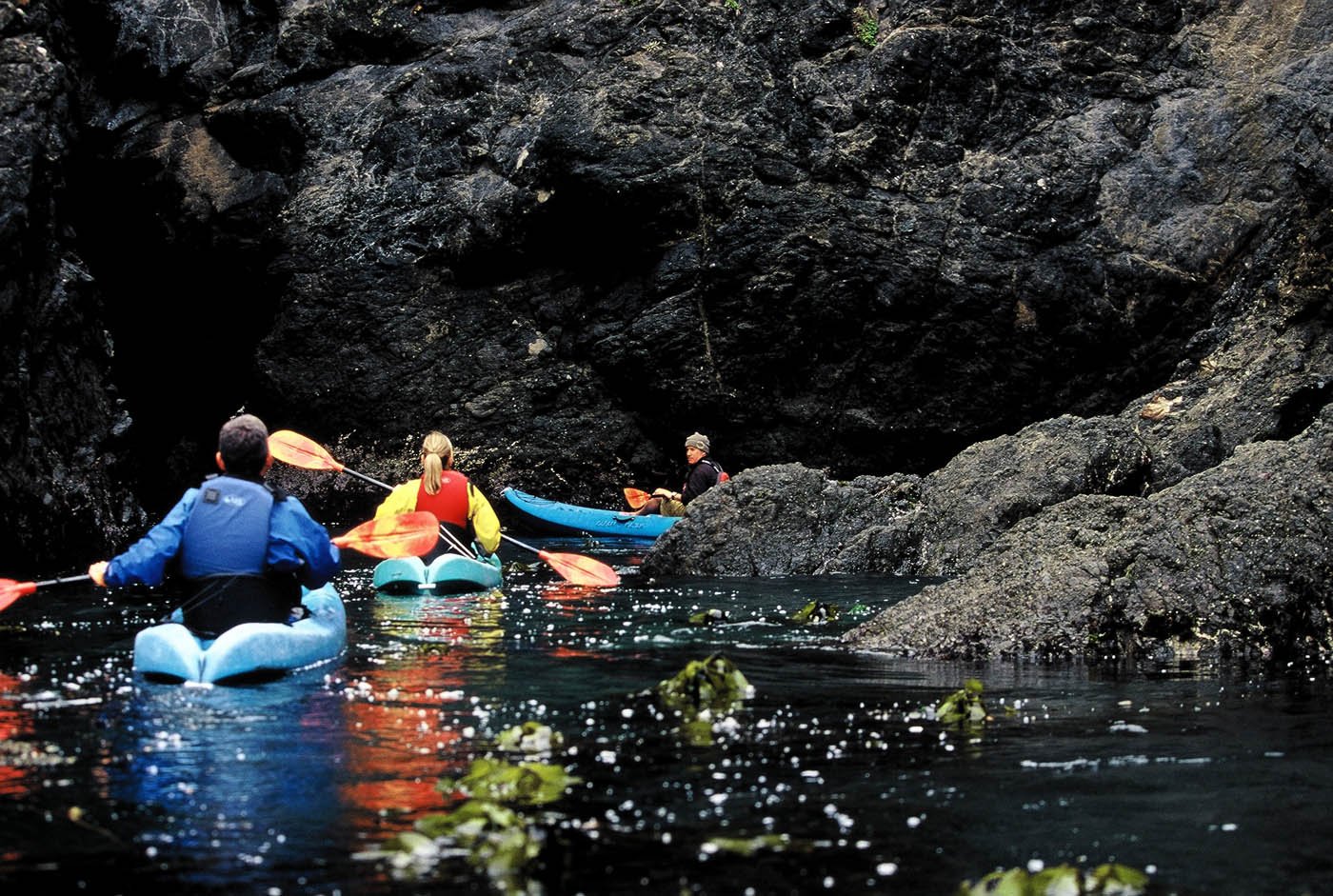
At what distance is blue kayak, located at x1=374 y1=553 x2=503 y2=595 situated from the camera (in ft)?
36.5

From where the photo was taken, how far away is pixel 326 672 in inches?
292

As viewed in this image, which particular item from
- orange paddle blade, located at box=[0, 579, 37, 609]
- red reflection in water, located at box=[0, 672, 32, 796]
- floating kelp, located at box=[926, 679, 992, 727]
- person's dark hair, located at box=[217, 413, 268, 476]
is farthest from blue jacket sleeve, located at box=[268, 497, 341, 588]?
floating kelp, located at box=[926, 679, 992, 727]

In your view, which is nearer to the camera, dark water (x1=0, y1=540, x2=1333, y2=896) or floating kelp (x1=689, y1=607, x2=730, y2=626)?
dark water (x1=0, y1=540, x2=1333, y2=896)

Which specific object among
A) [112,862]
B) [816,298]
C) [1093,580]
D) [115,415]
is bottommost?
[112,862]

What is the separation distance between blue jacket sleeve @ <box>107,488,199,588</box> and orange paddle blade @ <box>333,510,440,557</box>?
1.81 meters

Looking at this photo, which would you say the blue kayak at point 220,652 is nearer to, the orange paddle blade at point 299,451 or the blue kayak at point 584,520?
the orange paddle blade at point 299,451

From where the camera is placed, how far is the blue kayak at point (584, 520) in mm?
17469

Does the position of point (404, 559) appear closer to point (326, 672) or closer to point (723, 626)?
point (723, 626)

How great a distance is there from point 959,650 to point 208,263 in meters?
17.9

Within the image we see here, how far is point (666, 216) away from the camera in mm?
21125

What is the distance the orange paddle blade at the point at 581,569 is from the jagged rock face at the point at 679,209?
10.4m

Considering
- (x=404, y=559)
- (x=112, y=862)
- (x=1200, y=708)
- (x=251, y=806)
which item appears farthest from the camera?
(x=404, y=559)

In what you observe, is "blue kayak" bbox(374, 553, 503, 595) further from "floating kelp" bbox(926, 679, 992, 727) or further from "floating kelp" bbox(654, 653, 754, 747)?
"floating kelp" bbox(926, 679, 992, 727)

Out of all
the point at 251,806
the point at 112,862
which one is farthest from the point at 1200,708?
the point at 112,862
